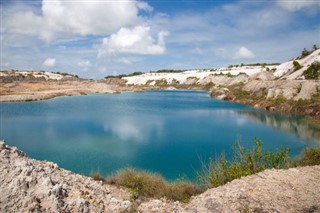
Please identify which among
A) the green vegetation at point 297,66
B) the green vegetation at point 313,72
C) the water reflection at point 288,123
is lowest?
the water reflection at point 288,123

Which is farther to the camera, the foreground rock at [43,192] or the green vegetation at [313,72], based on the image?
the green vegetation at [313,72]

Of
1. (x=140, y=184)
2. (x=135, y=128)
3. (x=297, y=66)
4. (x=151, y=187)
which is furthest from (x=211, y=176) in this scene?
(x=297, y=66)

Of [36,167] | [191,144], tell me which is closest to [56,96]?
[191,144]

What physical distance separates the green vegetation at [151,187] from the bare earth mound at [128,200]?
843mm

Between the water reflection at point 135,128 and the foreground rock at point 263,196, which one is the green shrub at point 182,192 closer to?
the foreground rock at point 263,196

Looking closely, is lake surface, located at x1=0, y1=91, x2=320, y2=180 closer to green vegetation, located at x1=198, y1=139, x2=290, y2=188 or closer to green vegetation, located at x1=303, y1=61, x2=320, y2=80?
green vegetation, located at x1=198, y1=139, x2=290, y2=188

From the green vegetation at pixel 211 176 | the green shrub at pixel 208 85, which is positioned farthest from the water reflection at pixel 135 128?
the green shrub at pixel 208 85

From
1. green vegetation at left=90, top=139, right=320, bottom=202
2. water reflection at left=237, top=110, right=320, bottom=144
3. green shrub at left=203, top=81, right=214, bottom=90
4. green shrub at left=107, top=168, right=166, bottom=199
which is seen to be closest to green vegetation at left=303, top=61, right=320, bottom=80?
water reflection at left=237, top=110, right=320, bottom=144

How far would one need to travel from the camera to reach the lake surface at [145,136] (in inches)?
924

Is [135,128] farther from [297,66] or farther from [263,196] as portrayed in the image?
[297,66]

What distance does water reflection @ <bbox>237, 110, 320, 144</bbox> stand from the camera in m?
34.8

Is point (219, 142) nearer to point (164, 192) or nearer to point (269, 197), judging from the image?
point (164, 192)

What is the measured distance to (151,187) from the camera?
47.2ft

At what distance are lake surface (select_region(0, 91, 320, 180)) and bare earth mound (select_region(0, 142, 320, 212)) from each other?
7.30 meters
